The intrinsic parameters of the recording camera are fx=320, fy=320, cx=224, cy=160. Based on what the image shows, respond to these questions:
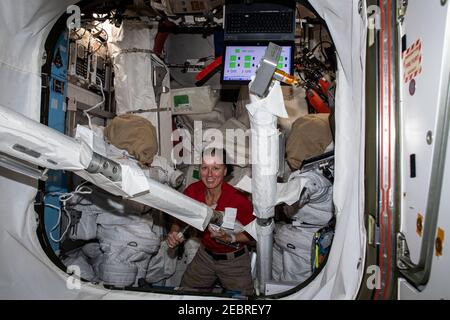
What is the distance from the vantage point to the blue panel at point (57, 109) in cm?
250

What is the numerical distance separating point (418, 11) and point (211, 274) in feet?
8.95

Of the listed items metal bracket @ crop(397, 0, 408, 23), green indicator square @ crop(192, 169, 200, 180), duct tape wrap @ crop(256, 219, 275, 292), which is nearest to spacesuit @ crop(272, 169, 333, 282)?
duct tape wrap @ crop(256, 219, 275, 292)

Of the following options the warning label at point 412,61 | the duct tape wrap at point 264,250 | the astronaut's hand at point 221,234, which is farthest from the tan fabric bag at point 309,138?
the warning label at point 412,61

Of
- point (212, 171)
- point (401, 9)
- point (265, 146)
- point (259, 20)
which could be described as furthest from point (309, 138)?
point (259, 20)

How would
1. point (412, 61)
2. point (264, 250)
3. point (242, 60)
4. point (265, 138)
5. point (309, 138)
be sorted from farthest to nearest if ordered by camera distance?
point (242, 60) → point (309, 138) → point (264, 250) → point (265, 138) → point (412, 61)

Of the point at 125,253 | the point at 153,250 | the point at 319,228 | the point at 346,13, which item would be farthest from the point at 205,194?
the point at 346,13

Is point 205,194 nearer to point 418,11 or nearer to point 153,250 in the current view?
point 153,250

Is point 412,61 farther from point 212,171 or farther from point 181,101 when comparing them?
point 181,101

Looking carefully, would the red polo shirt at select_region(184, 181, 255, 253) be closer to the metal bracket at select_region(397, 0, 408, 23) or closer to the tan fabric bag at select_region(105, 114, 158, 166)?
the tan fabric bag at select_region(105, 114, 158, 166)

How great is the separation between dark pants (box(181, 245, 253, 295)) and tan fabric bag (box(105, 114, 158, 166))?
1163mm

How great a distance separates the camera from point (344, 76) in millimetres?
1837

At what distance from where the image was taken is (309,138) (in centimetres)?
246

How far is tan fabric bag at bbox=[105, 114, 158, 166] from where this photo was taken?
271 cm

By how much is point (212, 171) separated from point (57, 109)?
4.64ft
